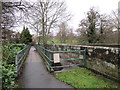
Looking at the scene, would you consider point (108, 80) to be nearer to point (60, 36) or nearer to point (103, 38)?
point (103, 38)

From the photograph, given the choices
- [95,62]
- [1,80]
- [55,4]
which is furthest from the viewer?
[55,4]

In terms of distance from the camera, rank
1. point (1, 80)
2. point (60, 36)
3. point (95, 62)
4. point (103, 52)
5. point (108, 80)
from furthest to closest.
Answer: point (60, 36) → point (95, 62) → point (103, 52) → point (108, 80) → point (1, 80)

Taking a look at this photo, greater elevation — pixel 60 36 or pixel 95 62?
pixel 60 36

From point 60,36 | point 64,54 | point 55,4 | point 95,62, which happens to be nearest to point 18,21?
point 64,54

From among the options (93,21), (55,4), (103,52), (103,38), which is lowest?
(103,52)

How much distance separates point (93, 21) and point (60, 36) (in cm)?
1603

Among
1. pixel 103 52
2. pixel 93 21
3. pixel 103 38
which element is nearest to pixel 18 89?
pixel 103 52

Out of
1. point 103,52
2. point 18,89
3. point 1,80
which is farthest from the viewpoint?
point 103,52

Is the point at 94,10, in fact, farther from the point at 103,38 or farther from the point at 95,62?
the point at 95,62

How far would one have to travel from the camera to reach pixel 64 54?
6.89 metres

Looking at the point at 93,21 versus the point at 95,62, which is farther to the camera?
the point at 93,21

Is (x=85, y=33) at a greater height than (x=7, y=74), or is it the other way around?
(x=85, y=33)

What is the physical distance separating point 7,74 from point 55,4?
15.5m

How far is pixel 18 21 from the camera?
5449 mm
